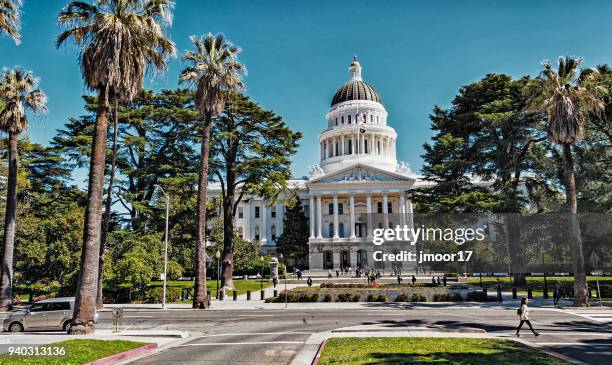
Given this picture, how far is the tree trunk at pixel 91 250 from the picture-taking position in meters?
18.0

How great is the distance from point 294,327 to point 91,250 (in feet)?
30.3

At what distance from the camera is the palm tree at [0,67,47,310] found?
99.5 feet

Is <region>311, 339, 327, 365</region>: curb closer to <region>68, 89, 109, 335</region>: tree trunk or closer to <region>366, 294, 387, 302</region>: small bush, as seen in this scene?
Answer: <region>68, 89, 109, 335</region>: tree trunk

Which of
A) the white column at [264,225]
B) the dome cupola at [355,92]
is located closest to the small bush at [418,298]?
the white column at [264,225]

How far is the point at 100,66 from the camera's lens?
1916 cm

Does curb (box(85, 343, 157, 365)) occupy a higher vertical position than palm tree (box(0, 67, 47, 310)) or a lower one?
lower

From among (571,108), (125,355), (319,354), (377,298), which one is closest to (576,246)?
(571,108)

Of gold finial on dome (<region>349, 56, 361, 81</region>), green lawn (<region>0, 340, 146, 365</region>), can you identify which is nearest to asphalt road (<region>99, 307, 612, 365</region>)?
green lawn (<region>0, 340, 146, 365</region>)

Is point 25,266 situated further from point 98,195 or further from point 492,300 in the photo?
point 492,300

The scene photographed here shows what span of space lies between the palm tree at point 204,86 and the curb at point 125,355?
14.1 meters

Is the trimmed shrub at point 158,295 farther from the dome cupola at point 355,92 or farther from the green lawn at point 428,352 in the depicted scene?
the dome cupola at point 355,92

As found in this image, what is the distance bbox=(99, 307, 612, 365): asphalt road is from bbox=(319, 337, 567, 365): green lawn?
1461mm

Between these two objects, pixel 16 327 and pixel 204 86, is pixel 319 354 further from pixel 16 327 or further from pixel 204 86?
pixel 204 86

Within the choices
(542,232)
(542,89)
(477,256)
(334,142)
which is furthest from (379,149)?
(542,89)
